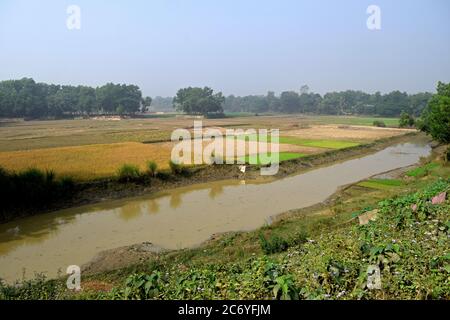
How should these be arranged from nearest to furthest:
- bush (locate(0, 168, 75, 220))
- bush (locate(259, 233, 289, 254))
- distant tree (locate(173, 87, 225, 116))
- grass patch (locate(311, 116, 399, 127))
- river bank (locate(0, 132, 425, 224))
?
bush (locate(259, 233, 289, 254)) < bush (locate(0, 168, 75, 220)) < river bank (locate(0, 132, 425, 224)) < grass patch (locate(311, 116, 399, 127)) < distant tree (locate(173, 87, 225, 116))

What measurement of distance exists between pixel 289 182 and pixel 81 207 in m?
11.8

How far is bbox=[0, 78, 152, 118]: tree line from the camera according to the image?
6938 cm

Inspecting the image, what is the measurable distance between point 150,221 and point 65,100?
80.7 meters

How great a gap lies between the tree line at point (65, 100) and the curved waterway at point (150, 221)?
61.8m

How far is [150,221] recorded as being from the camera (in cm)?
1477

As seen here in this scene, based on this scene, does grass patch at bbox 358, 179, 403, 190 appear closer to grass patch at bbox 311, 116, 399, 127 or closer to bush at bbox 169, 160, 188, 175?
bush at bbox 169, 160, 188, 175

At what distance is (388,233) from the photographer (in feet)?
23.8

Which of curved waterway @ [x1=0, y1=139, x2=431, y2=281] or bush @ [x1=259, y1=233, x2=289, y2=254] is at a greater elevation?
bush @ [x1=259, y1=233, x2=289, y2=254]

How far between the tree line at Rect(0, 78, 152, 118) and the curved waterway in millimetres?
61751

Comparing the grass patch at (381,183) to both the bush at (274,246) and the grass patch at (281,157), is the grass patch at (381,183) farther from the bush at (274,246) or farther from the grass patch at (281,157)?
the bush at (274,246)

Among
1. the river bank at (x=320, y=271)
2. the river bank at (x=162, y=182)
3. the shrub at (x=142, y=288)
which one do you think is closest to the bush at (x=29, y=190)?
the river bank at (x=162, y=182)

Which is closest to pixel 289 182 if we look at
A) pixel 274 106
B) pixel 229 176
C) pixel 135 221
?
pixel 229 176

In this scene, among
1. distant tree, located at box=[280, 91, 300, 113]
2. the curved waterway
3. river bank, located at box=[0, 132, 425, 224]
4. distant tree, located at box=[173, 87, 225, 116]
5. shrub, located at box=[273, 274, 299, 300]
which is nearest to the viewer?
shrub, located at box=[273, 274, 299, 300]

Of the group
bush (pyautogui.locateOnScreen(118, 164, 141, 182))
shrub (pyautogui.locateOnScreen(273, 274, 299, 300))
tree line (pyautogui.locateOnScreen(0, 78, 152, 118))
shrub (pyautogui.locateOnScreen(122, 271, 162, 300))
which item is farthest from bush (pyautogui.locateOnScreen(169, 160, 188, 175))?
tree line (pyautogui.locateOnScreen(0, 78, 152, 118))
